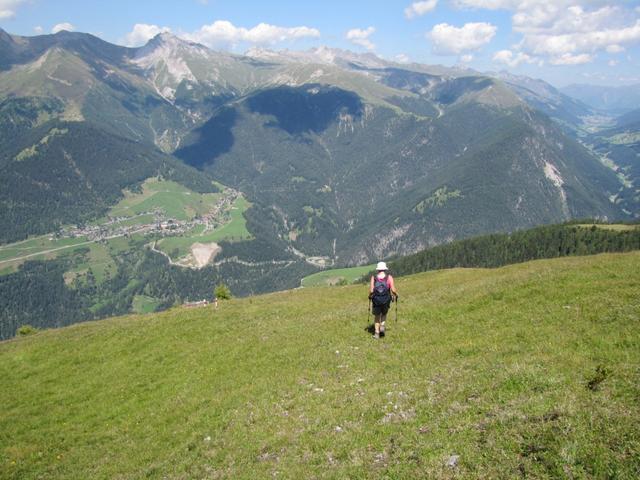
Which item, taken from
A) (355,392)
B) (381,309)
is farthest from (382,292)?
(355,392)

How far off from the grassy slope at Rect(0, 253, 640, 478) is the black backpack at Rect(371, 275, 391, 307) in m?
3.00

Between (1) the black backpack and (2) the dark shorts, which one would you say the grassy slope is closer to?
(2) the dark shorts

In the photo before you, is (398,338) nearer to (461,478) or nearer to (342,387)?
(342,387)

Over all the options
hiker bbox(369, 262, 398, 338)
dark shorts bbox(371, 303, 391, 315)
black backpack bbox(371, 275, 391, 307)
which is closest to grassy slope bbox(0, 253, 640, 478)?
dark shorts bbox(371, 303, 391, 315)

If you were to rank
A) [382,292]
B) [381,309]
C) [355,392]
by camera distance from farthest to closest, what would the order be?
[381,309] < [382,292] < [355,392]

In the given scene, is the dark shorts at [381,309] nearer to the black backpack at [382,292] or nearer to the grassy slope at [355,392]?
the black backpack at [382,292]

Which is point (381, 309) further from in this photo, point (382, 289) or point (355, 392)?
point (355, 392)

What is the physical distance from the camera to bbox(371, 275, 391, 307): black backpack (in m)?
26.6

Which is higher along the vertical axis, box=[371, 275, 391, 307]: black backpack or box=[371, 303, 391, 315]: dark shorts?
box=[371, 275, 391, 307]: black backpack

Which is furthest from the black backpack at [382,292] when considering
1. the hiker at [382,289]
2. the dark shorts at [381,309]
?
the dark shorts at [381,309]

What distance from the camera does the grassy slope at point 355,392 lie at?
44.6ft

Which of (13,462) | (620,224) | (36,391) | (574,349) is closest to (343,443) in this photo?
(574,349)

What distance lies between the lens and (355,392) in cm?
2114

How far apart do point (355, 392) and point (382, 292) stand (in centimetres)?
727
